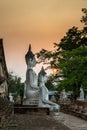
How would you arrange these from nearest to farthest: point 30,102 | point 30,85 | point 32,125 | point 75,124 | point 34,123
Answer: point 32,125, point 34,123, point 75,124, point 30,85, point 30,102

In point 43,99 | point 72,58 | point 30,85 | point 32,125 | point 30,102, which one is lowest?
point 32,125

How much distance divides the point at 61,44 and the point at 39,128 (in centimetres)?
4326

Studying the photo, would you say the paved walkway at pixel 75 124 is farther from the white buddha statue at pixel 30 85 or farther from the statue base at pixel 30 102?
the white buddha statue at pixel 30 85

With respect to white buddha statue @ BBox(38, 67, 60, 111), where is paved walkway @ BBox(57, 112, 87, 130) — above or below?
below

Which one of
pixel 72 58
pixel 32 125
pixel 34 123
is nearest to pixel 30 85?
pixel 34 123

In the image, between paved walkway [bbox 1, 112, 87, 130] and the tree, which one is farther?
the tree

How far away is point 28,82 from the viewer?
777 inches

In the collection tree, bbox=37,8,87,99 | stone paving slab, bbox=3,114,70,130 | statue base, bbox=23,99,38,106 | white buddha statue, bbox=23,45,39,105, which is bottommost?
stone paving slab, bbox=3,114,70,130

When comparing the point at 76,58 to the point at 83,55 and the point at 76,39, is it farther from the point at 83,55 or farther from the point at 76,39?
the point at 76,39

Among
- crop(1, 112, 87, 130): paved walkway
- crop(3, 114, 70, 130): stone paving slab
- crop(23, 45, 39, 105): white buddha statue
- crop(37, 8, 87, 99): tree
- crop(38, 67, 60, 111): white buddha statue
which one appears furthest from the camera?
crop(37, 8, 87, 99): tree

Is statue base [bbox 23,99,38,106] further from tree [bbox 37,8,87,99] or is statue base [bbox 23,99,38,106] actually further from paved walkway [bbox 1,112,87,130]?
tree [bbox 37,8,87,99]

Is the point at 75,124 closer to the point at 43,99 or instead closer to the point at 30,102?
the point at 43,99

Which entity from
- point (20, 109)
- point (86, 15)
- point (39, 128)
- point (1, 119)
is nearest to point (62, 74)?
point (86, 15)

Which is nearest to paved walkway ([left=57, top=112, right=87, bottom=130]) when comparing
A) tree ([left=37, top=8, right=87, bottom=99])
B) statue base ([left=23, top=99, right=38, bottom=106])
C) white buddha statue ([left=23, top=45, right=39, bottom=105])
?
statue base ([left=23, top=99, right=38, bottom=106])
